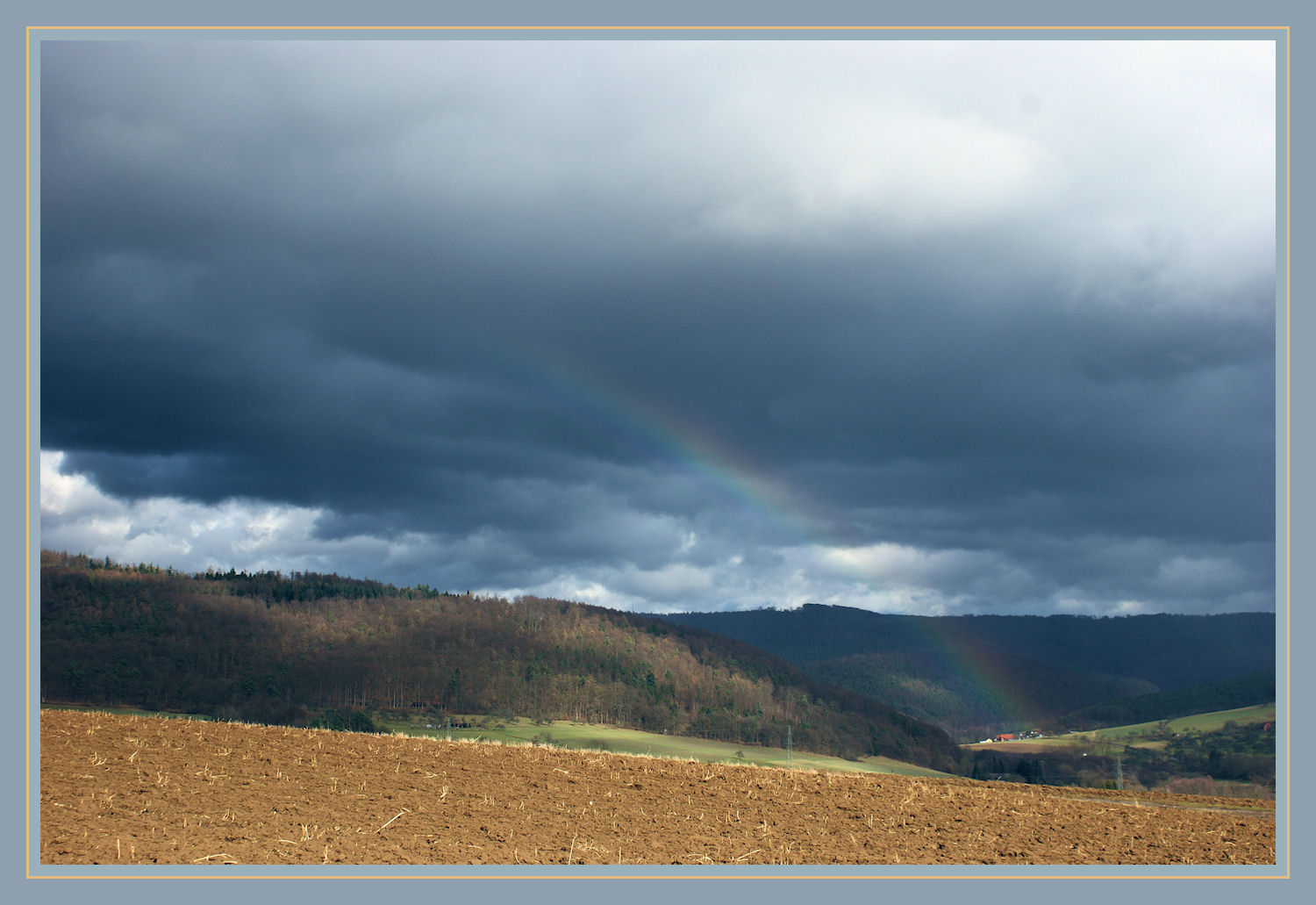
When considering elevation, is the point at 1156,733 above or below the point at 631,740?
below

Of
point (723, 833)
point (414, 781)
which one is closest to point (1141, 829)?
point (723, 833)

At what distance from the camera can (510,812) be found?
1702 centimetres

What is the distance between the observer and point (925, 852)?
1630cm

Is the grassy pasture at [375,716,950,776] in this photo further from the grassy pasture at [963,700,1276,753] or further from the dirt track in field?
the dirt track in field

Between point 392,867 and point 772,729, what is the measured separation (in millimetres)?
190750

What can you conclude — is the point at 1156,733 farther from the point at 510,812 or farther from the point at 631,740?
the point at 510,812

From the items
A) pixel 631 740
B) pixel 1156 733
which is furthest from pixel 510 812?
pixel 1156 733

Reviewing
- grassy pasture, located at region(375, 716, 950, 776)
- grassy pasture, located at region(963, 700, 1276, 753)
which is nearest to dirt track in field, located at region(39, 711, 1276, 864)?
grassy pasture, located at region(375, 716, 950, 776)

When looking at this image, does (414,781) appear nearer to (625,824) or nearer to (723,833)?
(625,824)

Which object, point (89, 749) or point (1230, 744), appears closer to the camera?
point (89, 749)

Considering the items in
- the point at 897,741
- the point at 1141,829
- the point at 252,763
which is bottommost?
the point at 897,741

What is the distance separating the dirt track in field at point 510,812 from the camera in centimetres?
1420

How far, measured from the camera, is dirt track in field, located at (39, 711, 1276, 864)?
1420 cm

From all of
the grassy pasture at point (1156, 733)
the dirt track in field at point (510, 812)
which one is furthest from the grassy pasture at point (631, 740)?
the dirt track in field at point (510, 812)
